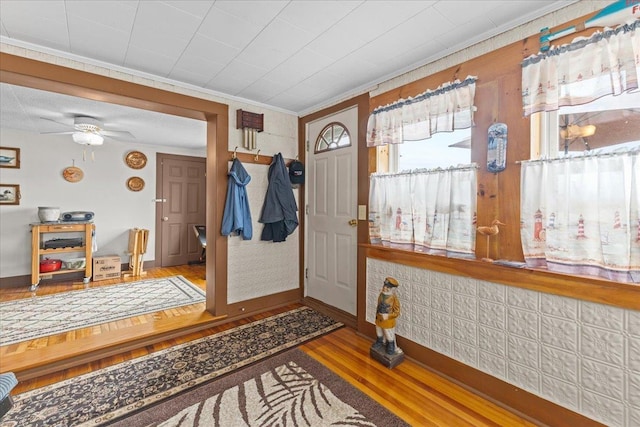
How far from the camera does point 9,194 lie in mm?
4020

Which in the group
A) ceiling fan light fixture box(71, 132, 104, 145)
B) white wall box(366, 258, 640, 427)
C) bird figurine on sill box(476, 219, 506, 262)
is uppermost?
ceiling fan light fixture box(71, 132, 104, 145)

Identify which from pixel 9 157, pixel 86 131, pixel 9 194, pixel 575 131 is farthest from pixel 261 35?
pixel 9 194

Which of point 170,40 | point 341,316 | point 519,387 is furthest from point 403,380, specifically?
point 170,40

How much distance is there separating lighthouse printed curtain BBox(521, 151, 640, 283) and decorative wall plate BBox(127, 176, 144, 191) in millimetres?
5630

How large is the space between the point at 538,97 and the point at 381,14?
1.03 meters

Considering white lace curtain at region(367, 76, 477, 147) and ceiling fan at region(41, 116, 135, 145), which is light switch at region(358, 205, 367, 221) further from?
ceiling fan at region(41, 116, 135, 145)

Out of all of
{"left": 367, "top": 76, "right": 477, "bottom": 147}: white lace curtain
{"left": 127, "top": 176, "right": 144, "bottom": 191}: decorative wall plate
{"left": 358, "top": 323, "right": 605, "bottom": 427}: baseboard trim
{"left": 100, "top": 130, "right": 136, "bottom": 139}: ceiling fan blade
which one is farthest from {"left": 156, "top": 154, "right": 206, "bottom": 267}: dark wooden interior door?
{"left": 358, "top": 323, "right": 605, "bottom": 427}: baseboard trim

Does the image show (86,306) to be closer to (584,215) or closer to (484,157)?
(484,157)

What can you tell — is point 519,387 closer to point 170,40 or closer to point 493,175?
point 493,175

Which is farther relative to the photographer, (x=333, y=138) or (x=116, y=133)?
(x=116, y=133)

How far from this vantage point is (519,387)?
5.46ft

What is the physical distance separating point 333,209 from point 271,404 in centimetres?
189

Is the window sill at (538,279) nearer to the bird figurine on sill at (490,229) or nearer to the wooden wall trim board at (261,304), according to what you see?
the bird figurine on sill at (490,229)

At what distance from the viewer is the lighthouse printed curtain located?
1340 millimetres
